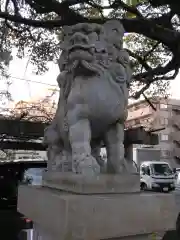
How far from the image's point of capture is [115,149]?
229 cm

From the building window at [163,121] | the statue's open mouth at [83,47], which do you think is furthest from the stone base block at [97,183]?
the building window at [163,121]

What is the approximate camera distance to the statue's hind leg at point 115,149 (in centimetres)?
225

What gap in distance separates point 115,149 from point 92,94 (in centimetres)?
43

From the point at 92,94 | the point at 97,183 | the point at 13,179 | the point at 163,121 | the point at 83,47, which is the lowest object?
the point at 13,179

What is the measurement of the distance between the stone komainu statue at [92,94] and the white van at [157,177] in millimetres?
12959

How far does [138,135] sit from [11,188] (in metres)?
3.33

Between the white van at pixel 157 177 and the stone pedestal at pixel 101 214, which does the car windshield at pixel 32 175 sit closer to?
the stone pedestal at pixel 101 214

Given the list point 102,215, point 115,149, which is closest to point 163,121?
point 115,149

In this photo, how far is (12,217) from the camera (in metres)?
7.10

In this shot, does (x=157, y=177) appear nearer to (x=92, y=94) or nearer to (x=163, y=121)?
(x=163, y=121)

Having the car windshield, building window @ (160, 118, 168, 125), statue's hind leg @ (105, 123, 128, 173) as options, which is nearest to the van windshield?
building window @ (160, 118, 168, 125)

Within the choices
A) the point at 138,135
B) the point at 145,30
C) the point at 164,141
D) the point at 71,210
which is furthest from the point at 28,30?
the point at 164,141

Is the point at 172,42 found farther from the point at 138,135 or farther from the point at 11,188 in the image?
the point at 11,188

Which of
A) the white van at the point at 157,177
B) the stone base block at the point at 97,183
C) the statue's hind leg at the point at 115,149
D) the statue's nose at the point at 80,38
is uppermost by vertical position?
the statue's nose at the point at 80,38
